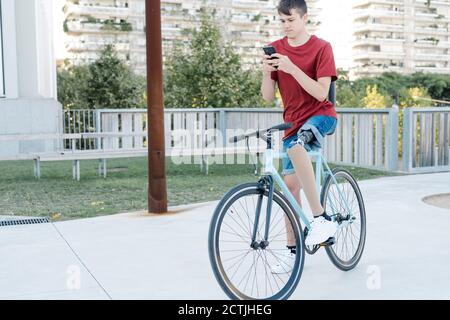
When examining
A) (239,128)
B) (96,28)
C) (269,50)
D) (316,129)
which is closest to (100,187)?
(316,129)

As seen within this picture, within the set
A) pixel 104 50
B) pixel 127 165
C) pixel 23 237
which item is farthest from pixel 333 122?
pixel 104 50

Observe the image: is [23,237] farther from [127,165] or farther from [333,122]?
[127,165]

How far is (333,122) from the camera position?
396 centimetres

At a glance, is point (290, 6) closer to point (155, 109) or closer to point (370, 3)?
point (155, 109)

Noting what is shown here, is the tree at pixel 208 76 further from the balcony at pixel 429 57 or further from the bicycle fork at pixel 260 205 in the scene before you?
the balcony at pixel 429 57

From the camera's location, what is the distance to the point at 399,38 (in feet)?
376

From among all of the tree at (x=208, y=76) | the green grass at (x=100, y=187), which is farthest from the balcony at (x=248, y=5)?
the green grass at (x=100, y=187)

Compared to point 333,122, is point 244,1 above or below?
above

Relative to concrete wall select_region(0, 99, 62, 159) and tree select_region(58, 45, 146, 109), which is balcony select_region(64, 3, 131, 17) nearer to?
tree select_region(58, 45, 146, 109)

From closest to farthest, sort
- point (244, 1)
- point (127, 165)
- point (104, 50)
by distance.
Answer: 1. point (127, 165)
2. point (104, 50)
3. point (244, 1)

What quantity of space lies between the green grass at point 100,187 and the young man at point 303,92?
3521mm

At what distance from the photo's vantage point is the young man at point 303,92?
369cm

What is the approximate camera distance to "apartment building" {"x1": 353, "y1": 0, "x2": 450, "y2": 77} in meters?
111

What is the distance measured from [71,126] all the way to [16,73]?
240 cm
